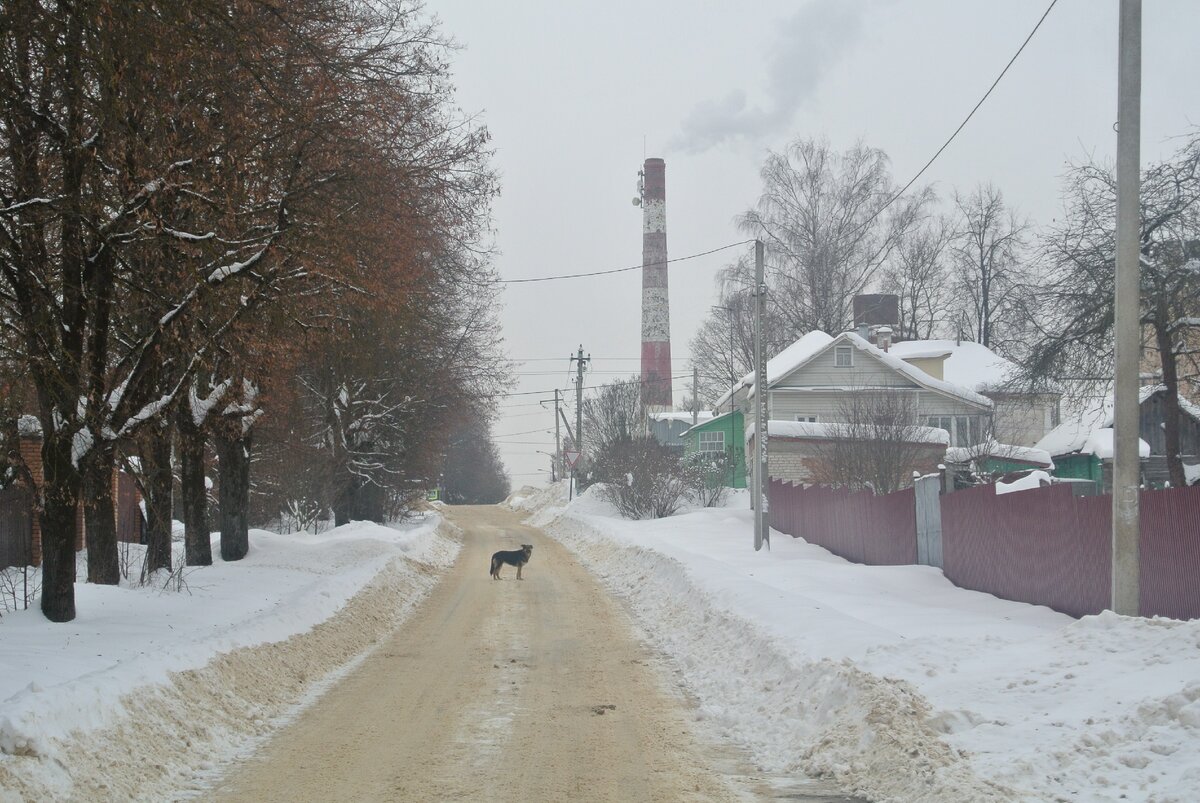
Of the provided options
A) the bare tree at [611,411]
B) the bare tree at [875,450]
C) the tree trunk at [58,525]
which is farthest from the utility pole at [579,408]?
the tree trunk at [58,525]

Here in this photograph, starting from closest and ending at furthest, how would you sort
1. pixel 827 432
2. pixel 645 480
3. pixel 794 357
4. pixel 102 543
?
1. pixel 102 543
2. pixel 827 432
3. pixel 645 480
4. pixel 794 357

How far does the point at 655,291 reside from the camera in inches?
2461

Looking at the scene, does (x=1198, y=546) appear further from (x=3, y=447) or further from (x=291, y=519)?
(x=291, y=519)

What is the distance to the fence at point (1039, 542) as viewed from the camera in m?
11.2

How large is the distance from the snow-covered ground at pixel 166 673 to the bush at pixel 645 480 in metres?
22.8

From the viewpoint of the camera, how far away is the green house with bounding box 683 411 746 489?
169 ft

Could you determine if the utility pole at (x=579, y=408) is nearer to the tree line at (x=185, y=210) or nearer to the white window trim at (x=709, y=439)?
the white window trim at (x=709, y=439)

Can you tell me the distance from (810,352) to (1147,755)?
41104mm

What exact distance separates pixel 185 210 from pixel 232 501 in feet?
33.4

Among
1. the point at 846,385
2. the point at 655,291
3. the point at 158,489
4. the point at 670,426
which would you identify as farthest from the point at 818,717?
the point at 670,426

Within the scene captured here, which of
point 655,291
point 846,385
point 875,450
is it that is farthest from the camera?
point 655,291

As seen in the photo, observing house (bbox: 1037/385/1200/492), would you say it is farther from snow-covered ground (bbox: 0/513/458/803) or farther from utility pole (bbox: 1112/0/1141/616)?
snow-covered ground (bbox: 0/513/458/803)

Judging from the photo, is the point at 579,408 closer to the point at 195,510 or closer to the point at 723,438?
the point at 723,438

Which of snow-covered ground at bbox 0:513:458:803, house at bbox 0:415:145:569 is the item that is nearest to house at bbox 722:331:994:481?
house at bbox 0:415:145:569
